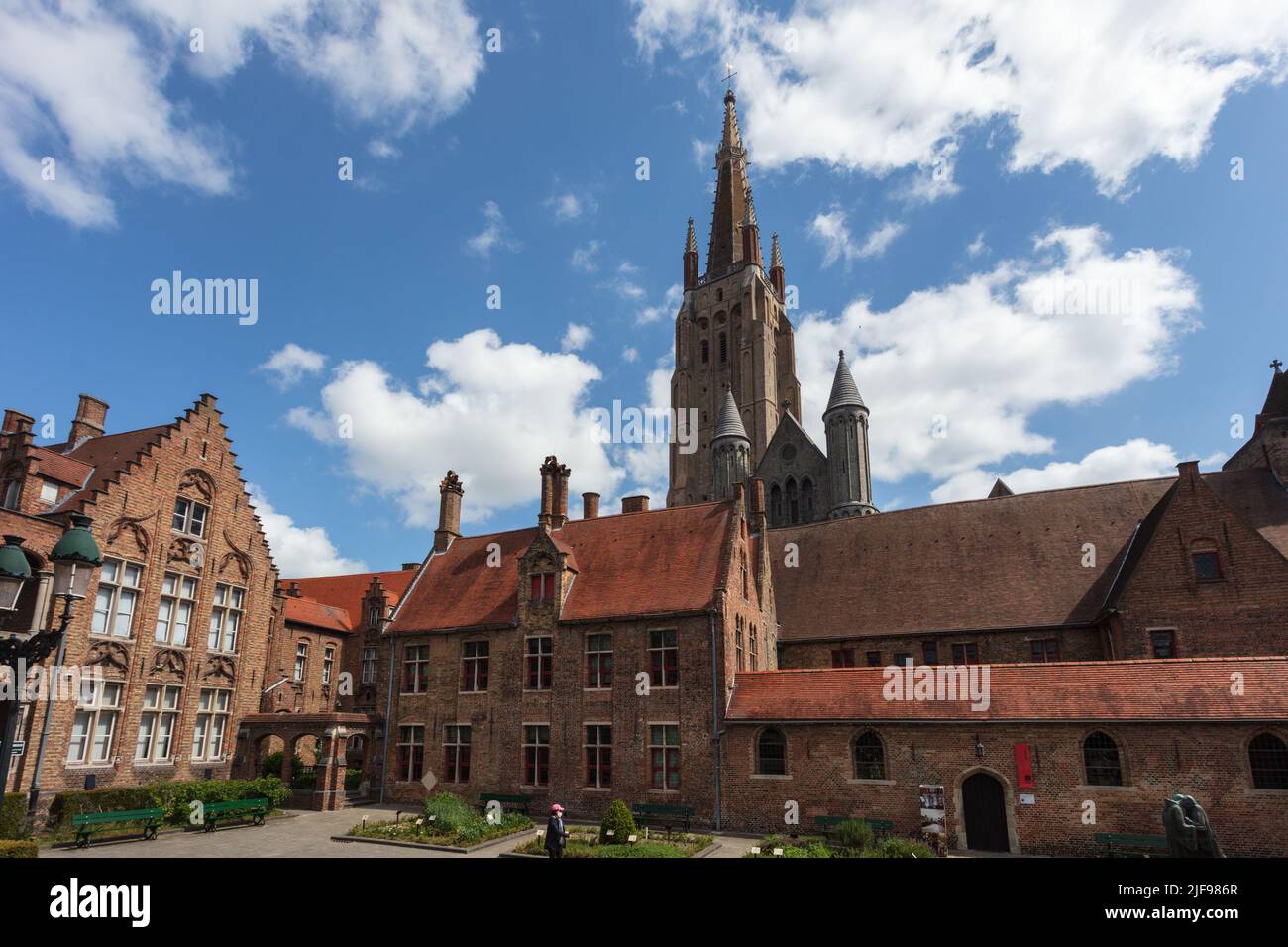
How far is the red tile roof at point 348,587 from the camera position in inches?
1911

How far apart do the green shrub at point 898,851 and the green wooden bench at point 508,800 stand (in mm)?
12457

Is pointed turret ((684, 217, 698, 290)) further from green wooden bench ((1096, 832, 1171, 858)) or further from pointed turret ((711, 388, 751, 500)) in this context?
green wooden bench ((1096, 832, 1171, 858))

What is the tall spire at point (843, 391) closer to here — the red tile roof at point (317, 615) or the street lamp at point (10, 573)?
the red tile roof at point (317, 615)

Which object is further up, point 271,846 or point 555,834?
point 555,834

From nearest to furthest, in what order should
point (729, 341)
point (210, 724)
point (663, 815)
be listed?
point (663, 815), point (210, 724), point (729, 341)

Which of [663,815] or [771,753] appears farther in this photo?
[663,815]

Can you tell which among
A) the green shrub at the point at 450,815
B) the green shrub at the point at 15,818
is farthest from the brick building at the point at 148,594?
the green shrub at the point at 450,815

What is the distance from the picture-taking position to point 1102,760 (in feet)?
65.3

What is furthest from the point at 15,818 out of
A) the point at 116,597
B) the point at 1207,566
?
the point at 1207,566

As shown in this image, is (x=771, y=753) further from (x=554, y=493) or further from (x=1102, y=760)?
(x=554, y=493)

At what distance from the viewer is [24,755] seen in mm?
22016

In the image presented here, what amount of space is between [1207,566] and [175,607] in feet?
119

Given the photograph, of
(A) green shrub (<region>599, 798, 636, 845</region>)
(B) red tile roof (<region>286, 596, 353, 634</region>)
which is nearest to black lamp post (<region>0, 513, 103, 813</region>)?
(A) green shrub (<region>599, 798, 636, 845</region>)
